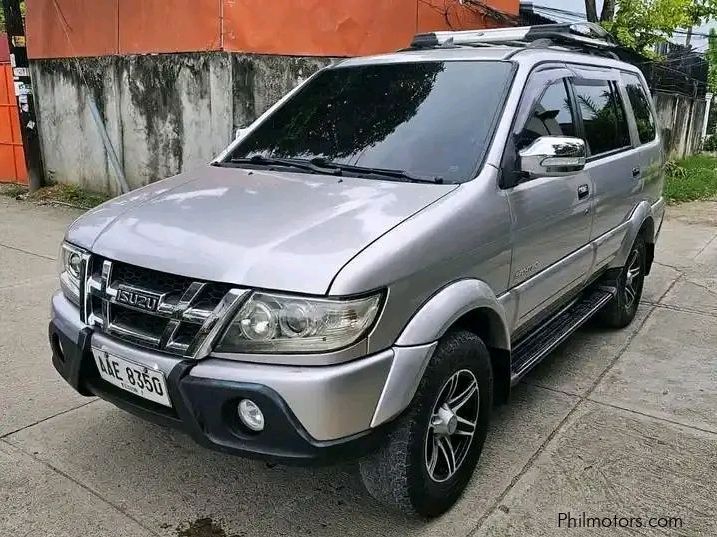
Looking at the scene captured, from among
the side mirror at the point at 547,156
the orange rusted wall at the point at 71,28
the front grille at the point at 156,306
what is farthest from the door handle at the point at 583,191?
the orange rusted wall at the point at 71,28

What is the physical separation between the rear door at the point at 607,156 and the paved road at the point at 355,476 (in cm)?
90

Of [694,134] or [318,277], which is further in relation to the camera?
[694,134]

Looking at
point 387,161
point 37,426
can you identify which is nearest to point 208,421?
point 387,161

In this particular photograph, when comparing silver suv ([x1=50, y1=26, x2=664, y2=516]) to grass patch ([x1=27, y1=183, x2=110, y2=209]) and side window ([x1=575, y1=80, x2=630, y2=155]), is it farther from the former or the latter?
grass patch ([x1=27, y1=183, x2=110, y2=209])

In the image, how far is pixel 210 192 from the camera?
3.00 m

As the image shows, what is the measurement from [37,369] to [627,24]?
10.9 m

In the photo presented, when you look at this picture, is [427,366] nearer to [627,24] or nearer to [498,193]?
[498,193]

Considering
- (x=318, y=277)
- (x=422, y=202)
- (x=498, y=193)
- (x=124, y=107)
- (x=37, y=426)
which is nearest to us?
(x=318, y=277)

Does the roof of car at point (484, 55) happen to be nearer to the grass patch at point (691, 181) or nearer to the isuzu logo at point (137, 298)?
the isuzu logo at point (137, 298)

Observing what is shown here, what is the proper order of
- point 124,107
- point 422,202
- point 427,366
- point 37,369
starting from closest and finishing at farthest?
point 427,366, point 422,202, point 37,369, point 124,107

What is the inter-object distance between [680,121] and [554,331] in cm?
1568

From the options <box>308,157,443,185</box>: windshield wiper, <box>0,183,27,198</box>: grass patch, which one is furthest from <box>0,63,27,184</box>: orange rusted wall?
<box>308,157,443,185</box>: windshield wiper

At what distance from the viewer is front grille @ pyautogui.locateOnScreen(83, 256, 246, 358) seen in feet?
7.50

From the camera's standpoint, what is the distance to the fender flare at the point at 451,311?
2.44 meters
